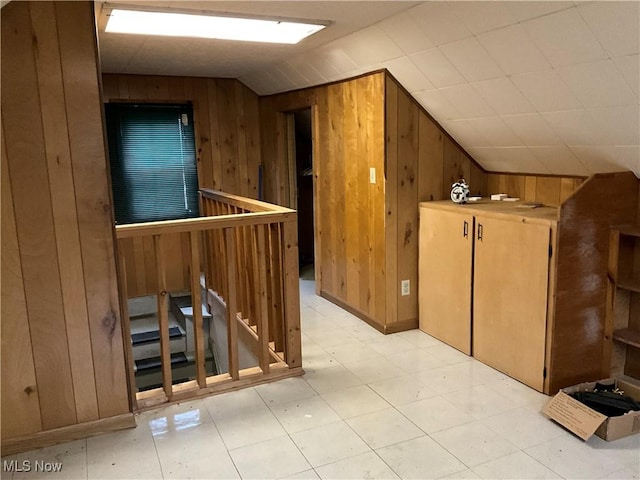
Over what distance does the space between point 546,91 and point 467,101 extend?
1.95ft

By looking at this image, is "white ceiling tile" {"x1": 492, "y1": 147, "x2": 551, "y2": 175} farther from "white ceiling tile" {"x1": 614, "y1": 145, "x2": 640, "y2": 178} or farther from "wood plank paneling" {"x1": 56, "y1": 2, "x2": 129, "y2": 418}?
"wood plank paneling" {"x1": 56, "y1": 2, "x2": 129, "y2": 418}

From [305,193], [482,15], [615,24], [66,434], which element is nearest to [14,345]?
[66,434]

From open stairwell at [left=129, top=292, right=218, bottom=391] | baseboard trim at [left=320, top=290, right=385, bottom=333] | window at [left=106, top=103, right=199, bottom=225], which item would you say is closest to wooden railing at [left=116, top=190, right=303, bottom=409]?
baseboard trim at [left=320, top=290, right=385, bottom=333]

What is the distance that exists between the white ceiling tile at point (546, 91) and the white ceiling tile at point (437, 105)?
25.8 inches

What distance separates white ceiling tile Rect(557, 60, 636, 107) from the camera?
222 cm

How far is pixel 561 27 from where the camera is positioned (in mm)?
2156

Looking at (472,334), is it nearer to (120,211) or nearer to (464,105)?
(464,105)

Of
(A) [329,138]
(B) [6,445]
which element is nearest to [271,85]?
(A) [329,138]

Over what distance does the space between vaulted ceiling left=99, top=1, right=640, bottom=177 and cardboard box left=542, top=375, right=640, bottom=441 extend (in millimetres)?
1261

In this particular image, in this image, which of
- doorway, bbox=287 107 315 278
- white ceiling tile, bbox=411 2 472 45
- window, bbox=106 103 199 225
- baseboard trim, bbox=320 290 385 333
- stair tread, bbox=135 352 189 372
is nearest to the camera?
white ceiling tile, bbox=411 2 472 45

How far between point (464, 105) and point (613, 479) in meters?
2.12

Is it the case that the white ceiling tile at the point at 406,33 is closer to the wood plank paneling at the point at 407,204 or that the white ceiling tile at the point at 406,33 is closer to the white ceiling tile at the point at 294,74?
the wood plank paneling at the point at 407,204

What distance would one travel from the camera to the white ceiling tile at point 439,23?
248cm

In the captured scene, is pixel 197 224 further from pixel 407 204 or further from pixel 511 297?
pixel 511 297
